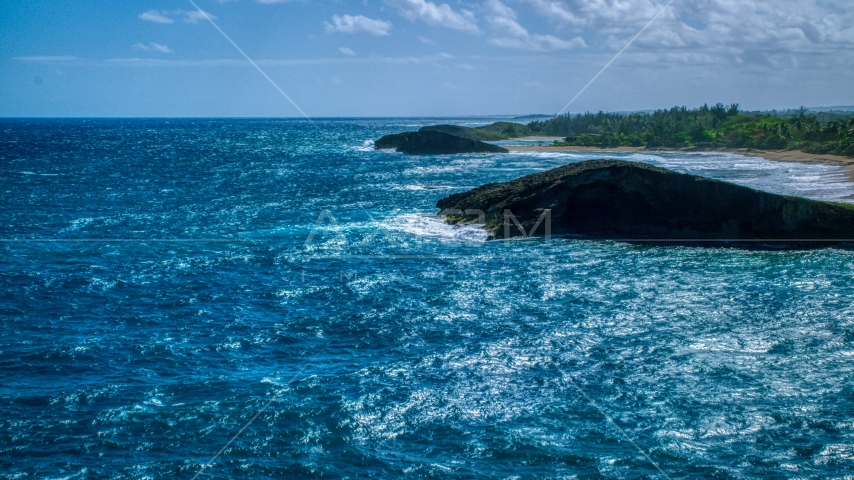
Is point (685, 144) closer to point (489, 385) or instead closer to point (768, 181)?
point (768, 181)

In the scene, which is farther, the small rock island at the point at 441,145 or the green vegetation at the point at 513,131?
the green vegetation at the point at 513,131

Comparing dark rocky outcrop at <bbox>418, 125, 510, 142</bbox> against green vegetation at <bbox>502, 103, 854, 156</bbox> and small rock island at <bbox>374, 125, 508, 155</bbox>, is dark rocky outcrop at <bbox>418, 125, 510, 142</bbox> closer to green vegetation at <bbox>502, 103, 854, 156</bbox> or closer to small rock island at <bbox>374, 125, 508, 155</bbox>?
green vegetation at <bbox>502, 103, 854, 156</bbox>

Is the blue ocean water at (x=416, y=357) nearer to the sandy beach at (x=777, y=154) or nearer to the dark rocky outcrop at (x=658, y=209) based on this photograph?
the dark rocky outcrop at (x=658, y=209)

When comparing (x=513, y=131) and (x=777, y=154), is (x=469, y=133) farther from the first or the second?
(x=777, y=154)

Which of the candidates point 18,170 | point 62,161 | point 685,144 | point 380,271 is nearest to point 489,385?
point 380,271

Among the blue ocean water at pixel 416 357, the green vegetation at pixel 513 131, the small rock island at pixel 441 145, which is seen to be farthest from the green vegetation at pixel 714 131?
the blue ocean water at pixel 416 357
